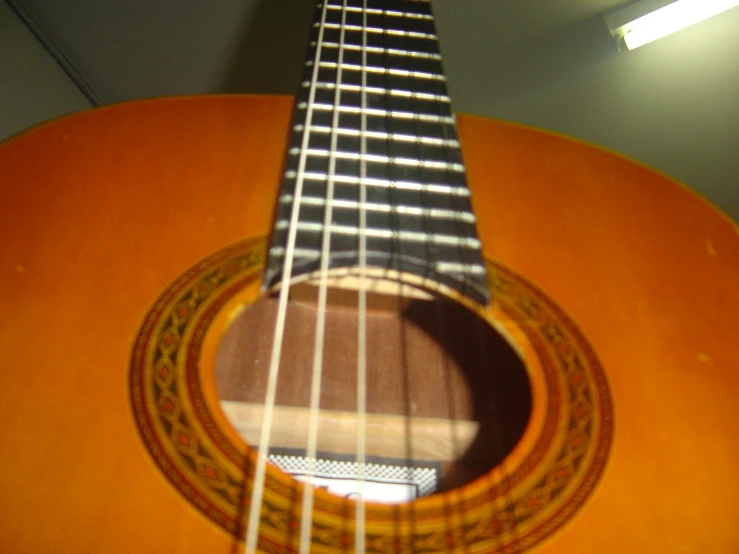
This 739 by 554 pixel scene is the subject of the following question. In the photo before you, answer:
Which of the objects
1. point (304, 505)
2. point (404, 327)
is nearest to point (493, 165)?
point (404, 327)

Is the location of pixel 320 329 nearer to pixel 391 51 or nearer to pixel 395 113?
pixel 395 113

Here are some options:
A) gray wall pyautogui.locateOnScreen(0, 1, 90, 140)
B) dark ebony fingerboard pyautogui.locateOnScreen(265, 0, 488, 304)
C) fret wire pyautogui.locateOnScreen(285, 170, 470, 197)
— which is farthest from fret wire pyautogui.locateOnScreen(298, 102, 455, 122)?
gray wall pyautogui.locateOnScreen(0, 1, 90, 140)

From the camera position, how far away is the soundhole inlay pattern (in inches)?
17.6

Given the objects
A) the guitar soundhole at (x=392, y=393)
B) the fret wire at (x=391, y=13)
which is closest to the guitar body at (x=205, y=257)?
the guitar soundhole at (x=392, y=393)

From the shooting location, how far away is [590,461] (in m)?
0.52

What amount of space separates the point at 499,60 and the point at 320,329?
0.90 metres

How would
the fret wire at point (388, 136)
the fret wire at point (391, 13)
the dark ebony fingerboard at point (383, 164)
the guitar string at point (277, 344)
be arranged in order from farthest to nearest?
the fret wire at point (391, 13) → the fret wire at point (388, 136) → the dark ebony fingerboard at point (383, 164) → the guitar string at point (277, 344)

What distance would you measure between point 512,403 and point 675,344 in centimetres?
17

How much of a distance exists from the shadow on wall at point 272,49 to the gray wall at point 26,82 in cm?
31

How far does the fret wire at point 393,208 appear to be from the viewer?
687mm

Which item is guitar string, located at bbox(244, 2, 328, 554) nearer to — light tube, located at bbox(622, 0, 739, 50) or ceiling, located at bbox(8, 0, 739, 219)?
ceiling, located at bbox(8, 0, 739, 219)

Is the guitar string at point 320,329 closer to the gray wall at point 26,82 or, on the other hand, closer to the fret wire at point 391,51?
the fret wire at point 391,51

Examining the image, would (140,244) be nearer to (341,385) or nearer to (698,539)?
(341,385)

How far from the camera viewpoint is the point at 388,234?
0.67 meters
